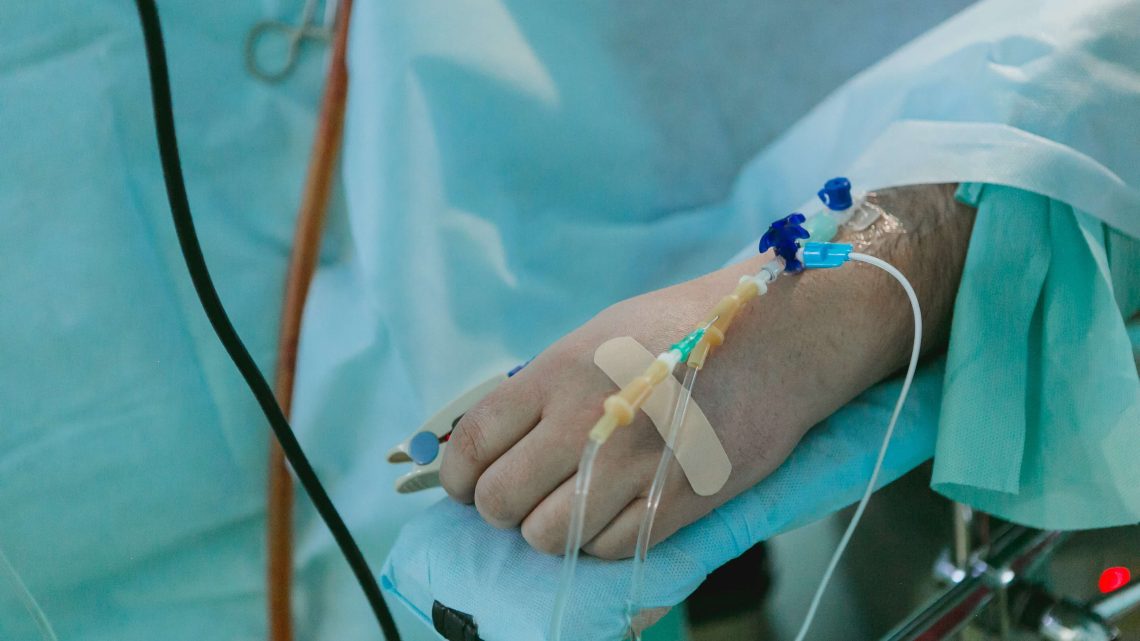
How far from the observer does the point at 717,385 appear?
0.73 metres

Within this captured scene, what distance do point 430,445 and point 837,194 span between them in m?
0.41

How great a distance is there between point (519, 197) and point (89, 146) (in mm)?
418

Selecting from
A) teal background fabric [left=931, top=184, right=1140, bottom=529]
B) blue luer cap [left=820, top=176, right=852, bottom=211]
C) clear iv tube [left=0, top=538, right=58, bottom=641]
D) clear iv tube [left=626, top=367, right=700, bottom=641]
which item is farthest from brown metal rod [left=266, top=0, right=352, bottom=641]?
teal background fabric [left=931, top=184, right=1140, bottom=529]

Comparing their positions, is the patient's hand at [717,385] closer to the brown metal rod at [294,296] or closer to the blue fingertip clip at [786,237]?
the blue fingertip clip at [786,237]

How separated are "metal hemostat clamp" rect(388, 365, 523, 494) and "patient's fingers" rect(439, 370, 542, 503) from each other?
0.06 ft

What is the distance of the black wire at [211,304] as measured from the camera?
0.78 meters

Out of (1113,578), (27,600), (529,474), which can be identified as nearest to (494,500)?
(529,474)

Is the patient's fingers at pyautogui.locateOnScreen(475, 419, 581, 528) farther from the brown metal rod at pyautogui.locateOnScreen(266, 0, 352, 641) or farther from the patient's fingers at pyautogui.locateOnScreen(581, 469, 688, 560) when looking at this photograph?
the brown metal rod at pyautogui.locateOnScreen(266, 0, 352, 641)

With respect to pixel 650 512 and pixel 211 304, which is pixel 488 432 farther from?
pixel 211 304

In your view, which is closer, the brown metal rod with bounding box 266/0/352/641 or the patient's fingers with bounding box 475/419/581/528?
the patient's fingers with bounding box 475/419/581/528

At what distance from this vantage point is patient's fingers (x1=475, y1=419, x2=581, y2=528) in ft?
2.29

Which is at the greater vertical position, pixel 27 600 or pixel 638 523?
pixel 27 600

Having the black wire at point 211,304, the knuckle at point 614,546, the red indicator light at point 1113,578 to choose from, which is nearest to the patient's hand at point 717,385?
the knuckle at point 614,546

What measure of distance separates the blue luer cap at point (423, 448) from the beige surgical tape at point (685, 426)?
16cm
